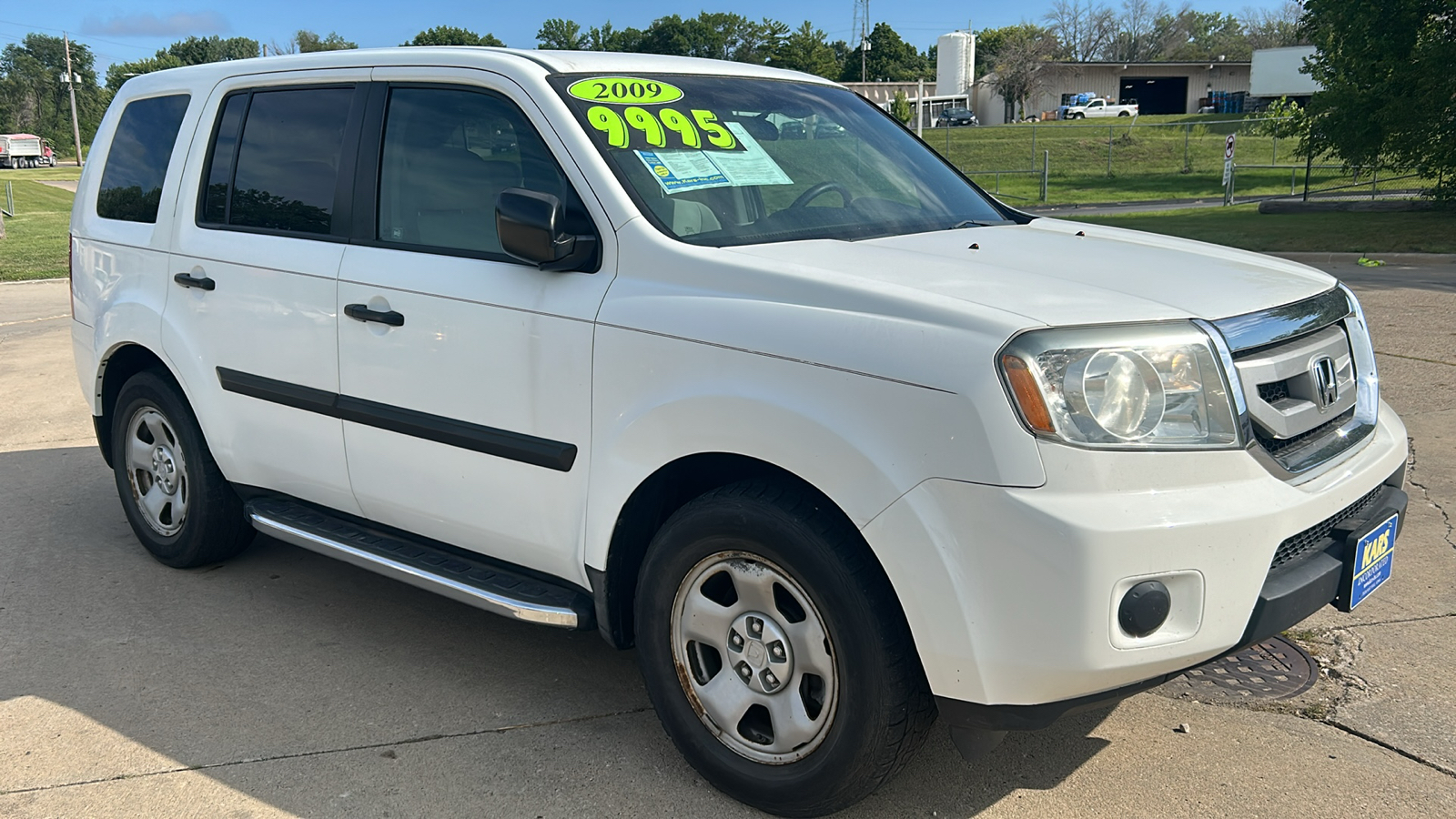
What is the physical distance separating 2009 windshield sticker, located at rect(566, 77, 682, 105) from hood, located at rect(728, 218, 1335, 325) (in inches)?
28.8

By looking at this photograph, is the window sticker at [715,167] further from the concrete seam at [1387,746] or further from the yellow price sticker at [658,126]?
the concrete seam at [1387,746]

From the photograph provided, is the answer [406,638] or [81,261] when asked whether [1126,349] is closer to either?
[406,638]

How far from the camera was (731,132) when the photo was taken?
360cm

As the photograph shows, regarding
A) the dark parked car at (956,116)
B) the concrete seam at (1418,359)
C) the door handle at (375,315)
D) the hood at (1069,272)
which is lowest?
the concrete seam at (1418,359)

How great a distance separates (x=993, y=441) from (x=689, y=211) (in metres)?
1.22

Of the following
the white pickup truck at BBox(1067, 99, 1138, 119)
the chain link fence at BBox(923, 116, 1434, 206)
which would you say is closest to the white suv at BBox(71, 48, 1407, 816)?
the chain link fence at BBox(923, 116, 1434, 206)

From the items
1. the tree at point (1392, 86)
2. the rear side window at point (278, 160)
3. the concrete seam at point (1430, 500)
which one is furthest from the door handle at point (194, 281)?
the tree at point (1392, 86)

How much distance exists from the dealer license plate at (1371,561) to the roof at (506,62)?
241cm

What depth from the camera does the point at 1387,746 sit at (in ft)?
10.8

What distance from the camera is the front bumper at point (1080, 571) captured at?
2.41 meters

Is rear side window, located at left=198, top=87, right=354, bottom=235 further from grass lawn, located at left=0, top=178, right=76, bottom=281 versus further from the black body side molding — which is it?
grass lawn, located at left=0, top=178, right=76, bottom=281

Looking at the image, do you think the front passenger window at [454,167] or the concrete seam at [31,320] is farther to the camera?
the concrete seam at [31,320]

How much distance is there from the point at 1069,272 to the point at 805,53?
9846cm

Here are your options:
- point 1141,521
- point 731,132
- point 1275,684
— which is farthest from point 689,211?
point 1275,684
